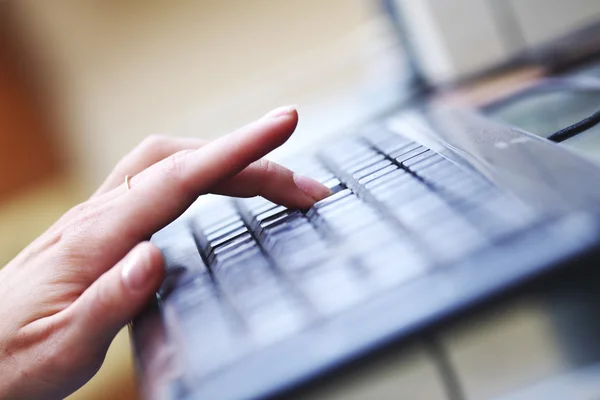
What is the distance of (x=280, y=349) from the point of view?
24cm

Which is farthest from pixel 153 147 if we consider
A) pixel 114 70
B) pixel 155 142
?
pixel 114 70

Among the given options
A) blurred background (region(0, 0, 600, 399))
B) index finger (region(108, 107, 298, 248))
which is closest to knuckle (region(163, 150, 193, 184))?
index finger (region(108, 107, 298, 248))

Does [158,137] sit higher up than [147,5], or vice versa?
[147,5]

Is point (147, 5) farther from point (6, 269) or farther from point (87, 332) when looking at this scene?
Answer: point (87, 332)

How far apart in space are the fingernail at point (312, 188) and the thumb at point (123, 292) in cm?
13

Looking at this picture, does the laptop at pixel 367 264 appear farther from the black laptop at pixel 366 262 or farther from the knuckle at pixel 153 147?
the knuckle at pixel 153 147

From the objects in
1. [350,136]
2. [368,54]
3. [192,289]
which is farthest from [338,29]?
[192,289]

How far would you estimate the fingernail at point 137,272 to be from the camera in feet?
1.15

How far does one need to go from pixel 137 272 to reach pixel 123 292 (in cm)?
1

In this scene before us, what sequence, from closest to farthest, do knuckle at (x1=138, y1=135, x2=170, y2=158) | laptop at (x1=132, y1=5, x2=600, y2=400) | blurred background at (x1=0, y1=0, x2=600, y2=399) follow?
laptop at (x1=132, y1=5, x2=600, y2=400) → knuckle at (x1=138, y1=135, x2=170, y2=158) → blurred background at (x1=0, y1=0, x2=600, y2=399)

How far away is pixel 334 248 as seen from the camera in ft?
1.05

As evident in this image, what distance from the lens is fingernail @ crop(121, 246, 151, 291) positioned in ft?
1.15

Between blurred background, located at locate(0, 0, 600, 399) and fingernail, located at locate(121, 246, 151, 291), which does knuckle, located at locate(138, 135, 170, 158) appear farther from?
blurred background, located at locate(0, 0, 600, 399)

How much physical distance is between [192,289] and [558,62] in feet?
1.66
